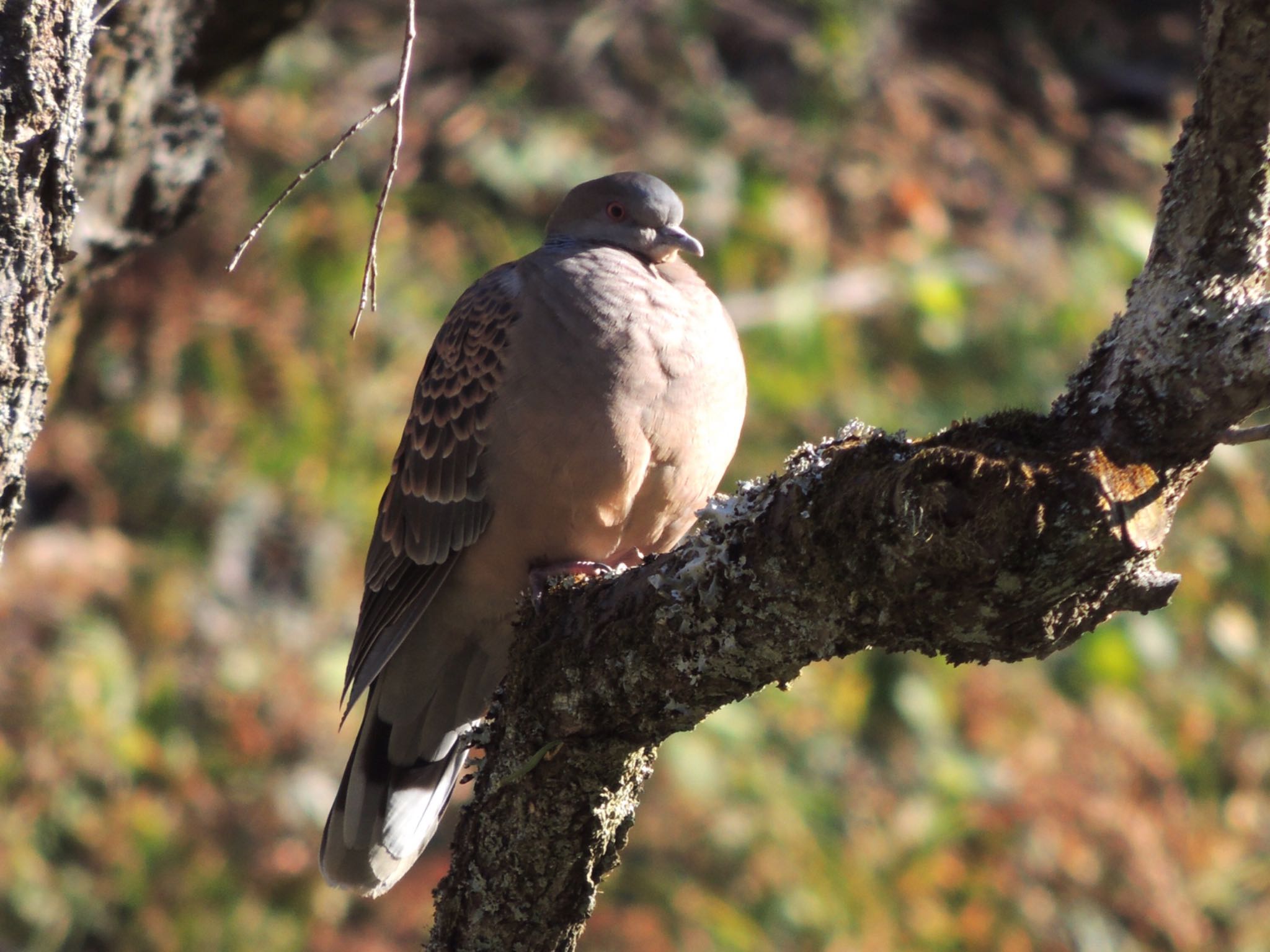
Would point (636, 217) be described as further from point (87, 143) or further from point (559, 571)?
point (87, 143)

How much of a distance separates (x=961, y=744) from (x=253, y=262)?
387 centimetres

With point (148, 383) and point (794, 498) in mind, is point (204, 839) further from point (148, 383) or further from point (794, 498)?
point (794, 498)

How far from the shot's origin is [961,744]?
6359 millimetres

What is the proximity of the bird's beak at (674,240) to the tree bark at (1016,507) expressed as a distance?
1.35 meters

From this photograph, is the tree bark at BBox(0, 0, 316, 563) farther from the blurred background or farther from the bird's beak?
the blurred background

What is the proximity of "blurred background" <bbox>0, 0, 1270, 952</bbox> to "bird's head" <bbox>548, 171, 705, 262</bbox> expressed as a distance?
101 inches

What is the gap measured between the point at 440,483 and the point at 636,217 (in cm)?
81

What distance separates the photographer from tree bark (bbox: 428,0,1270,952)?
1.57 m

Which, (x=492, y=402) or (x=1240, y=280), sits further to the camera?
(x=492, y=402)

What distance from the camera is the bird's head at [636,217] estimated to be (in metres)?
3.35

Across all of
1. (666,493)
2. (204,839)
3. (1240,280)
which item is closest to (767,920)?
(204,839)

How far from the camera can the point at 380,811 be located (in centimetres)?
319

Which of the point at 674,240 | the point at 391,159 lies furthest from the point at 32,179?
the point at 674,240

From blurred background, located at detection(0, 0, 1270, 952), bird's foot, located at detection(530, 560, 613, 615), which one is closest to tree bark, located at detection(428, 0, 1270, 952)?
bird's foot, located at detection(530, 560, 613, 615)
